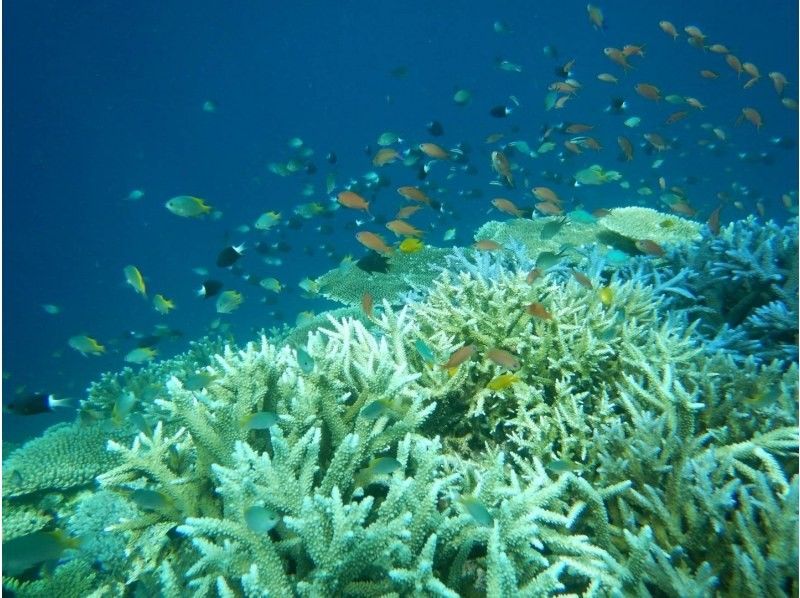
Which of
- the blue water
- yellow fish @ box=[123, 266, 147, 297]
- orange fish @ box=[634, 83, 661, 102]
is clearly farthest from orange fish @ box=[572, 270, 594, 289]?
the blue water

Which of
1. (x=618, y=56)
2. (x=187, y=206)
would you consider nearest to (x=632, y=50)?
(x=618, y=56)

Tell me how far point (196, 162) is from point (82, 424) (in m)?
67.4

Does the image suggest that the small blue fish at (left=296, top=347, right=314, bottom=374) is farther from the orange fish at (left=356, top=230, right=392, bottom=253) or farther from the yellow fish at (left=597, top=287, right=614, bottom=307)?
the orange fish at (left=356, top=230, right=392, bottom=253)

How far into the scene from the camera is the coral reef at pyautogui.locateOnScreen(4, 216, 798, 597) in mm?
2207

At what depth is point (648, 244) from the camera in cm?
539

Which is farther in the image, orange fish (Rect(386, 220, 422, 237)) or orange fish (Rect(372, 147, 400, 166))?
orange fish (Rect(372, 147, 400, 166))

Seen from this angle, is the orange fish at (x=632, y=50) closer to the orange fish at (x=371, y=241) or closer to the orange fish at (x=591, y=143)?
the orange fish at (x=591, y=143)

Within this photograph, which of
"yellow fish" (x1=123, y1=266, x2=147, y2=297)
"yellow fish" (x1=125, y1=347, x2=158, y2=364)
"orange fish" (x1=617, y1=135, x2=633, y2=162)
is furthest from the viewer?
"orange fish" (x1=617, y1=135, x2=633, y2=162)

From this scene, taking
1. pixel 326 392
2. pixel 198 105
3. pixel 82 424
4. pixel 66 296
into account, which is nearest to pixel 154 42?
pixel 198 105

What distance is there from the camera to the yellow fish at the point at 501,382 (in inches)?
127

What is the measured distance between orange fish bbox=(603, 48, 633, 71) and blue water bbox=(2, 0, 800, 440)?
24.7 metres

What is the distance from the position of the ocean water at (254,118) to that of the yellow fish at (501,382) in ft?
96.9

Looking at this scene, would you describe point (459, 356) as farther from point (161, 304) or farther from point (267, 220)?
point (267, 220)

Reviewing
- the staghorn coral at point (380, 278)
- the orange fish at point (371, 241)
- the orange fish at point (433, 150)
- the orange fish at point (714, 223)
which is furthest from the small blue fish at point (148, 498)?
the orange fish at point (433, 150)
